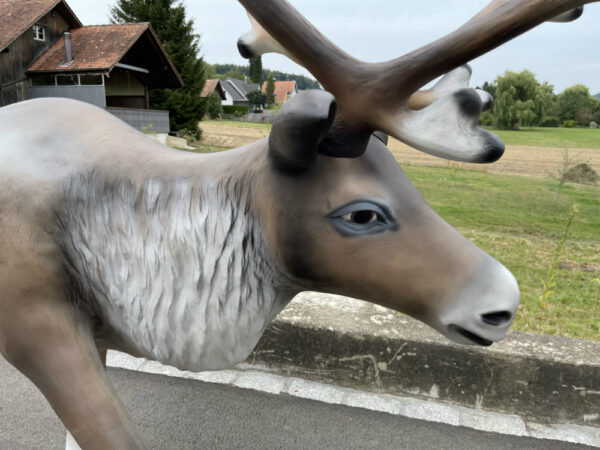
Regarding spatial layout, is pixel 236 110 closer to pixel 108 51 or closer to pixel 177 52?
pixel 177 52

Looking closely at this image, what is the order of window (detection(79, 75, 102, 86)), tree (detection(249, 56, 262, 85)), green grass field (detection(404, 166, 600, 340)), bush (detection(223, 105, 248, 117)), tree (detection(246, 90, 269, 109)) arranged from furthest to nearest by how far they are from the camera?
1. tree (detection(249, 56, 262, 85))
2. tree (detection(246, 90, 269, 109))
3. bush (detection(223, 105, 248, 117))
4. window (detection(79, 75, 102, 86))
5. green grass field (detection(404, 166, 600, 340))

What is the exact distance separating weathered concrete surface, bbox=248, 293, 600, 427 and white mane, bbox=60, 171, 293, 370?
1.36 metres

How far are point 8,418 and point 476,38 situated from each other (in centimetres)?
270

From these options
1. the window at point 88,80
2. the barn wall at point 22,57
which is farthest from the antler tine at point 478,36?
the window at point 88,80

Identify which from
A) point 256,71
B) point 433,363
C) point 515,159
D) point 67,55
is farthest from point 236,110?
point 433,363

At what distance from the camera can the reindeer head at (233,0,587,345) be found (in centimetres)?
96

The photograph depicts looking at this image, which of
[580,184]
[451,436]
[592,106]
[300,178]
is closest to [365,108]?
[300,178]

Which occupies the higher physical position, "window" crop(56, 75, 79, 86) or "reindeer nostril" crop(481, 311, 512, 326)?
"window" crop(56, 75, 79, 86)

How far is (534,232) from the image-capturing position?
23.2ft

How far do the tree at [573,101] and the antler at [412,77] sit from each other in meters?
62.2

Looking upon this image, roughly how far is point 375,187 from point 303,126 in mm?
259

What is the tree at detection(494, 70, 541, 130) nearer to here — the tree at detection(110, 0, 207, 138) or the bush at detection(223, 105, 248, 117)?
the tree at detection(110, 0, 207, 138)

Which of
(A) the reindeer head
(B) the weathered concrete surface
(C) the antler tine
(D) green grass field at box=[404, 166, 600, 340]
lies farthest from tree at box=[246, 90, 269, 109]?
(C) the antler tine

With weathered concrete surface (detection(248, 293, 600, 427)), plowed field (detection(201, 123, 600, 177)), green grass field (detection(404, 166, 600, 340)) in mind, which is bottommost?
plowed field (detection(201, 123, 600, 177))
